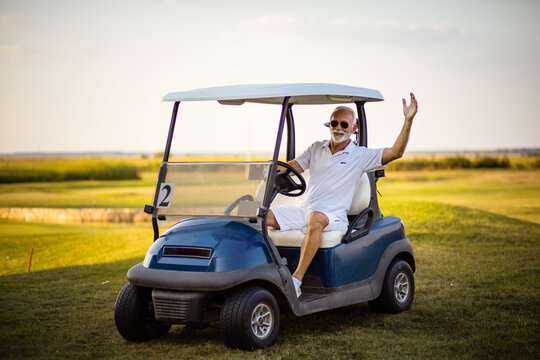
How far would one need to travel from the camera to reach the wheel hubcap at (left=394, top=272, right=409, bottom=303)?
18.7 feet

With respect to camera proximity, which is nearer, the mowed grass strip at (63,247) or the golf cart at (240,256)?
the golf cart at (240,256)

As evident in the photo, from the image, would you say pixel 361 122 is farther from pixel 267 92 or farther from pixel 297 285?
pixel 297 285

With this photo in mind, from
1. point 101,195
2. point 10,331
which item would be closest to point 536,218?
point 10,331

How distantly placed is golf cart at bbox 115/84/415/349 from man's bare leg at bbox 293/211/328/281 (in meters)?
0.12

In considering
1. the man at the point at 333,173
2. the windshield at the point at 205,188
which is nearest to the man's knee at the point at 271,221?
the man at the point at 333,173

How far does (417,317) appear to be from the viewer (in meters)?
5.48

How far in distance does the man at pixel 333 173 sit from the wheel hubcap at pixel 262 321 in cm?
64

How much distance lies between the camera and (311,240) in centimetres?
490

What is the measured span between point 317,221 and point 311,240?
163mm

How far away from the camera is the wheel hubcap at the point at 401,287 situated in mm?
5691

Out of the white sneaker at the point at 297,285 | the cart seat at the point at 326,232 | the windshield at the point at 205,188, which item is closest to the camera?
the white sneaker at the point at 297,285

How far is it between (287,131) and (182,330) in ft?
7.21

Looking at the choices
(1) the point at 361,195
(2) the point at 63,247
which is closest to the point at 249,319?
(1) the point at 361,195

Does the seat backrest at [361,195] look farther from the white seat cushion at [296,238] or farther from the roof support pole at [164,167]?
the roof support pole at [164,167]
